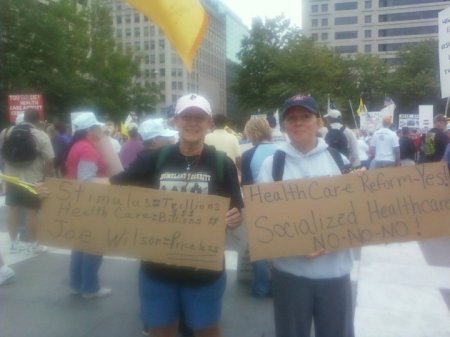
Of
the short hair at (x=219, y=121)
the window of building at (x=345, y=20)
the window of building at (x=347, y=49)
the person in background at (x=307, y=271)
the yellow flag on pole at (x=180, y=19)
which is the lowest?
the person in background at (x=307, y=271)

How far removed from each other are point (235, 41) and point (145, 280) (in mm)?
150382

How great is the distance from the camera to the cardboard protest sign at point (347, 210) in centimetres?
270

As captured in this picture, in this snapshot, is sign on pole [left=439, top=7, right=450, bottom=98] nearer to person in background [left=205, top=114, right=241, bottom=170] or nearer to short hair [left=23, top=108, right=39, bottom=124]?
person in background [left=205, top=114, right=241, bottom=170]

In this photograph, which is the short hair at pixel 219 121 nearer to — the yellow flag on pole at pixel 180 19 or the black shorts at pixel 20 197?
the black shorts at pixel 20 197

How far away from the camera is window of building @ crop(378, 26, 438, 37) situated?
94000 millimetres

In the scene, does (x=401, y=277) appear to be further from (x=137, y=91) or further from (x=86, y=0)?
(x=86, y=0)

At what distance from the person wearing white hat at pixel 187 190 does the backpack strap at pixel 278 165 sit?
248 mm

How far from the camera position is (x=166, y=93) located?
126 metres

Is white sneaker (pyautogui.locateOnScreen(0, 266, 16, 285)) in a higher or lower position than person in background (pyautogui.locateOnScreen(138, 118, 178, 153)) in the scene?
lower

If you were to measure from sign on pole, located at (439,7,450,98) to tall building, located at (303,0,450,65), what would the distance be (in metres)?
92.9

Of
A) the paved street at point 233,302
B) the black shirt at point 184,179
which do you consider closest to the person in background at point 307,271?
the black shirt at point 184,179

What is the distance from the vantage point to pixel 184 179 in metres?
2.80

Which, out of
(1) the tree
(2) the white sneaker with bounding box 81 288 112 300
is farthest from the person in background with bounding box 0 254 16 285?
(1) the tree

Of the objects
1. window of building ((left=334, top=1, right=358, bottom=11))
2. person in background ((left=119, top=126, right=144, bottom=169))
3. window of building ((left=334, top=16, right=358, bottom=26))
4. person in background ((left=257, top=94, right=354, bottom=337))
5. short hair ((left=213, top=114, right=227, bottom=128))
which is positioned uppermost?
window of building ((left=334, top=1, right=358, bottom=11))
